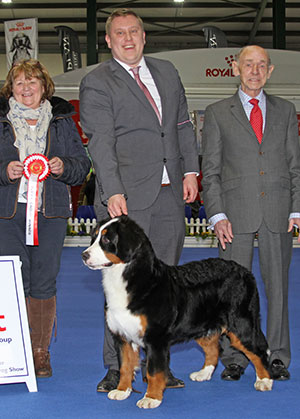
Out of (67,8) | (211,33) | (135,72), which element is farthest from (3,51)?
(135,72)

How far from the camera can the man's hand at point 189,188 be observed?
3.32 meters

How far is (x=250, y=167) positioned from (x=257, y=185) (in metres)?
0.12

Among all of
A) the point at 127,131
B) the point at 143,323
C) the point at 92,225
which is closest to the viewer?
the point at 143,323

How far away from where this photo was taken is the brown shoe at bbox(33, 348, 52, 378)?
345 centimetres

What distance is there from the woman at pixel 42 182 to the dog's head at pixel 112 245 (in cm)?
66

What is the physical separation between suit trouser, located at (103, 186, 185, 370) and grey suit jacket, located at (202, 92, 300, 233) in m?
0.31

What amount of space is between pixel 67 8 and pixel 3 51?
461 centimetres

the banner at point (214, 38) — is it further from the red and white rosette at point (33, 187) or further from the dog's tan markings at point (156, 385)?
the dog's tan markings at point (156, 385)

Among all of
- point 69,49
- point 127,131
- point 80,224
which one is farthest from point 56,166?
point 69,49

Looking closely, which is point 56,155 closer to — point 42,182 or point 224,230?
point 42,182

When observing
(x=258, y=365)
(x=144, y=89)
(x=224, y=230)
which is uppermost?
(x=144, y=89)

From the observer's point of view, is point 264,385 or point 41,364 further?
point 41,364

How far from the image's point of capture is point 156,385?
2.87 meters

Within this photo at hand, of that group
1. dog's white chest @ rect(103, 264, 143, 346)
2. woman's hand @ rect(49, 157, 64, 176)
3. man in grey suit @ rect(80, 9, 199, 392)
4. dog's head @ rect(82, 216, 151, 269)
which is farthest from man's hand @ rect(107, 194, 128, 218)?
woman's hand @ rect(49, 157, 64, 176)
